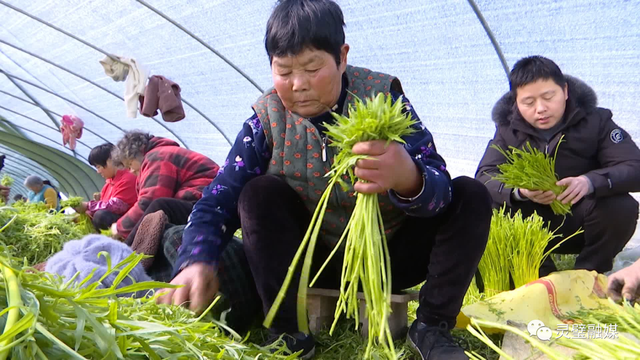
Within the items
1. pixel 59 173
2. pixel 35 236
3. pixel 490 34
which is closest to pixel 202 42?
pixel 490 34

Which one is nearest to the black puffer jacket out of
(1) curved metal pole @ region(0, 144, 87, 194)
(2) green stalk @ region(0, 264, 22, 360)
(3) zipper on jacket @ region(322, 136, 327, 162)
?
(3) zipper on jacket @ region(322, 136, 327, 162)

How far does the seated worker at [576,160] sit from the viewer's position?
6.85ft

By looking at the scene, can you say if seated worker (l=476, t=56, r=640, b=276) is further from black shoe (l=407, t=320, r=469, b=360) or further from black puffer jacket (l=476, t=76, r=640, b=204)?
black shoe (l=407, t=320, r=469, b=360)

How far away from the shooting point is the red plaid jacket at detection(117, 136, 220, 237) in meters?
3.13

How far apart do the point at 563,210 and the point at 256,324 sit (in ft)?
4.29

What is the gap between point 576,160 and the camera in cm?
227

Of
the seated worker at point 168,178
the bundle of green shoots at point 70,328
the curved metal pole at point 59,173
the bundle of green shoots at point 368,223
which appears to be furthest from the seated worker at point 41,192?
the curved metal pole at point 59,173

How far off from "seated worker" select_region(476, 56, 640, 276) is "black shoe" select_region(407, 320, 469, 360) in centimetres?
102

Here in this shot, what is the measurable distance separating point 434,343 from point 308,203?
506 millimetres

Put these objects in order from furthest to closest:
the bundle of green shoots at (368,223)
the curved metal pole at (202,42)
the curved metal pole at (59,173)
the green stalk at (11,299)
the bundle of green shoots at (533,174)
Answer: the curved metal pole at (59,173) < the curved metal pole at (202,42) < the bundle of green shoots at (533,174) < the bundle of green shoots at (368,223) < the green stalk at (11,299)

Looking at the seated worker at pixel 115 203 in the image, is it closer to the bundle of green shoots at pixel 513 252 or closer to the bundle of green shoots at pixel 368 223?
the bundle of green shoots at pixel 513 252

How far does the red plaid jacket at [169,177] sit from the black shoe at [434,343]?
199 centimetres

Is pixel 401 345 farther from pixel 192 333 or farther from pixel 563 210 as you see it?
pixel 563 210

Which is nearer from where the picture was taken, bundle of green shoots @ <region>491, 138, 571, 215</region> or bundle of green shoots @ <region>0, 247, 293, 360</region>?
bundle of green shoots @ <region>0, 247, 293, 360</region>
